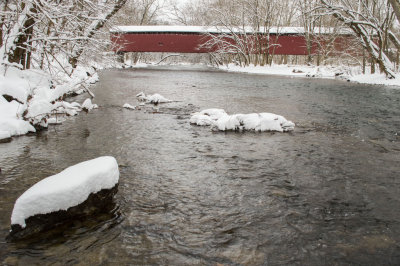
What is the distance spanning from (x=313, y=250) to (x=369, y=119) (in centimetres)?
651

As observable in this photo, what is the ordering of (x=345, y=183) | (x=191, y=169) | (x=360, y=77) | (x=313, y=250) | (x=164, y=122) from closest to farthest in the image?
(x=313, y=250), (x=345, y=183), (x=191, y=169), (x=164, y=122), (x=360, y=77)

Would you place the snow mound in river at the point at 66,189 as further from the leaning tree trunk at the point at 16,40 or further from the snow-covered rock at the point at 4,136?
the leaning tree trunk at the point at 16,40

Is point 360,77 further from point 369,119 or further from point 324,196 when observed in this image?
point 324,196

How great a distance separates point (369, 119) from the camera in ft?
25.9

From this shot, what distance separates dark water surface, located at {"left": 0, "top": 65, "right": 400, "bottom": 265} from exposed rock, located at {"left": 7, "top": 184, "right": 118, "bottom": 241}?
4.2 inches

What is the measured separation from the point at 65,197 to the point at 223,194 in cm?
173

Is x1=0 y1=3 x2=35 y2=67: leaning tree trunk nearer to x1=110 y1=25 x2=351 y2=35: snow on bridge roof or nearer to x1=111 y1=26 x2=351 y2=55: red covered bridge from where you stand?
x1=111 y1=26 x2=351 y2=55: red covered bridge

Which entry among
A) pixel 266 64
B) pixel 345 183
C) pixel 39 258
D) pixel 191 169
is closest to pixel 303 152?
pixel 345 183

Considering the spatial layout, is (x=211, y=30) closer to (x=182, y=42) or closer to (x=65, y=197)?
(x=182, y=42)

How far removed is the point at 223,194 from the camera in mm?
3574

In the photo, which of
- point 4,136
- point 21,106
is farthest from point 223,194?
point 21,106

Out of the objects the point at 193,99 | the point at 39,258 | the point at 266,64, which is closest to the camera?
A: the point at 39,258

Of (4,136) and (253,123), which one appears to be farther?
(253,123)

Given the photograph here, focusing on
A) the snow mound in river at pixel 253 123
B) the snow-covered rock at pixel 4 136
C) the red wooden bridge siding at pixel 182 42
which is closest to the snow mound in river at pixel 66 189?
the snow-covered rock at pixel 4 136
